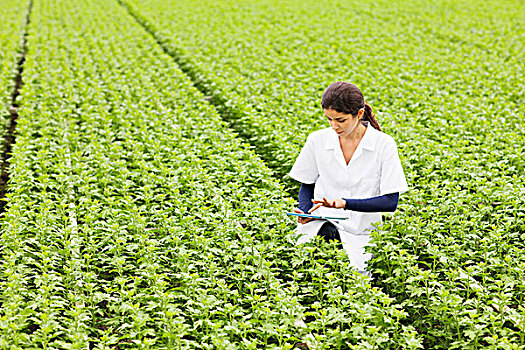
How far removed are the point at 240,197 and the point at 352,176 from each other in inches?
53.8

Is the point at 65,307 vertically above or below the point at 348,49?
below

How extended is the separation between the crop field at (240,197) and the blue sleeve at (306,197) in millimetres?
315

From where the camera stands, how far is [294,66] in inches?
465

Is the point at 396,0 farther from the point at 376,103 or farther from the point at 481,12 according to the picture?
the point at 376,103

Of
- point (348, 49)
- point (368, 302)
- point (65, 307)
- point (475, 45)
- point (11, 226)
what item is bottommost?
point (65, 307)

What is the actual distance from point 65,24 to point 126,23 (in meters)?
1.97

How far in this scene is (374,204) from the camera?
14.1ft

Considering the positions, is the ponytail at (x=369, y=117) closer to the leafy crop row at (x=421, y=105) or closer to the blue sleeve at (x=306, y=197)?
the blue sleeve at (x=306, y=197)

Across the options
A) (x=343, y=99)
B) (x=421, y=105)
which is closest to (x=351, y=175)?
(x=343, y=99)

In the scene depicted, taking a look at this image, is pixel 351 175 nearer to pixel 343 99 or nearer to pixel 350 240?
pixel 350 240

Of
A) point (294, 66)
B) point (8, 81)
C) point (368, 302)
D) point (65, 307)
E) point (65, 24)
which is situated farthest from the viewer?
point (65, 24)

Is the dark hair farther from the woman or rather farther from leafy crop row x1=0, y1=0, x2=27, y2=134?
leafy crop row x1=0, y1=0, x2=27, y2=134

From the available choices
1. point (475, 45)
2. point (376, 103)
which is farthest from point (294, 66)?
point (475, 45)

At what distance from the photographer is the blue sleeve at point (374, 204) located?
4262 millimetres
